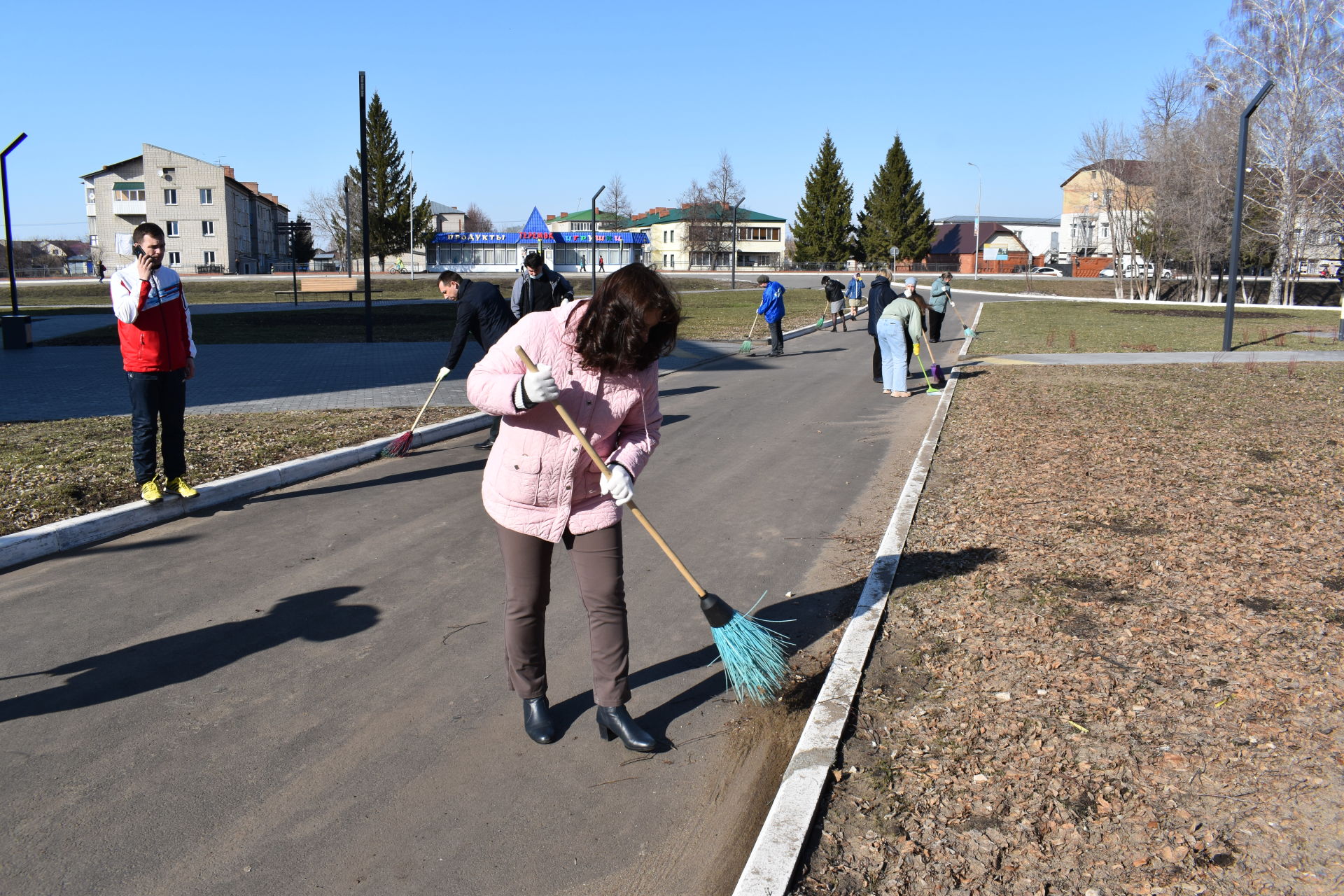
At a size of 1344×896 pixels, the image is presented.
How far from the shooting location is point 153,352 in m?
6.68

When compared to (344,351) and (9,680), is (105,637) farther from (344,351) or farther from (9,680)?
(344,351)

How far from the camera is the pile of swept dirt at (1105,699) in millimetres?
2926

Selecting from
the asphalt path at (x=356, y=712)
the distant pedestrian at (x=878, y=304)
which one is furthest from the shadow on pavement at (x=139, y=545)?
the distant pedestrian at (x=878, y=304)

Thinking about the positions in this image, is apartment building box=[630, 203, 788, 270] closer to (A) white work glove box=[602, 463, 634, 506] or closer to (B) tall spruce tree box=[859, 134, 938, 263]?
(B) tall spruce tree box=[859, 134, 938, 263]

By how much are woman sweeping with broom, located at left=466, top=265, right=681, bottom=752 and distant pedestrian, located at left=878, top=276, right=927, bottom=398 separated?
414 inches

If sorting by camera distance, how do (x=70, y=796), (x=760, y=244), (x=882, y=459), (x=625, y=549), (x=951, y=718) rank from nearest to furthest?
(x=70, y=796) → (x=951, y=718) → (x=625, y=549) → (x=882, y=459) → (x=760, y=244)

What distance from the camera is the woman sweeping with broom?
3350 millimetres

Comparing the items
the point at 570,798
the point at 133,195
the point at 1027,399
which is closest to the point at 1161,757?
the point at 570,798

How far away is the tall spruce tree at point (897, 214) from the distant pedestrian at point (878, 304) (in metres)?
78.2

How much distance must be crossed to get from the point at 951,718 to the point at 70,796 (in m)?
3.23

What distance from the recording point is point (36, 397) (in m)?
12.4

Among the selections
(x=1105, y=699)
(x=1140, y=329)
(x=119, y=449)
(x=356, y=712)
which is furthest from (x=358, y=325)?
(x=1105, y=699)

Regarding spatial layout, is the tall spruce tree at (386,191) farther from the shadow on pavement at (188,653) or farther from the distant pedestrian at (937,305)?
the shadow on pavement at (188,653)

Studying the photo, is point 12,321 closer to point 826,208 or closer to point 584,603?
point 584,603
